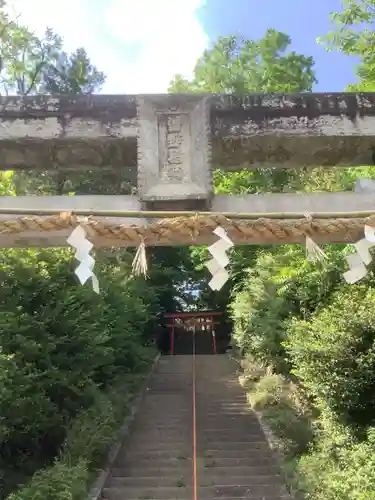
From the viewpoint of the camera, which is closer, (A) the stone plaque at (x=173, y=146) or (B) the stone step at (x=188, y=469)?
(A) the stone plaque at (x=173, y=146)

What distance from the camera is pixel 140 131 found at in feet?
13.1

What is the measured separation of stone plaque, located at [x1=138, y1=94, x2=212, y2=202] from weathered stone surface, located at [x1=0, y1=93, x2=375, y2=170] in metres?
0.07

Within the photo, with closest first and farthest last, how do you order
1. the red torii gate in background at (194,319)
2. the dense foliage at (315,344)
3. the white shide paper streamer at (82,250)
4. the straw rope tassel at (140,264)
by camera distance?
the straw rope tassel at (140,264), the white shide paper streamer at (82,250), the dense foliage at (315,344), the red torii gate in background at (194,319)

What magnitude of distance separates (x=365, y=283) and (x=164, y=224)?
5.96 m

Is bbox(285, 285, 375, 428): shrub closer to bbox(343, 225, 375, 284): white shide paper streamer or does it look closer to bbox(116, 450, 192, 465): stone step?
bbox(116, 450, 192, 465): stone step

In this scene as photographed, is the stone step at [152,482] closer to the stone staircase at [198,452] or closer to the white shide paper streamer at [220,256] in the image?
the stone staircase at [198,452]

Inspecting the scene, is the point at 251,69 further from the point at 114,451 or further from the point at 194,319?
the point at 114,451

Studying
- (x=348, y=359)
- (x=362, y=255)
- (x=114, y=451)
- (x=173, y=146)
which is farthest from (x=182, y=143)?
(x=114, y=451)

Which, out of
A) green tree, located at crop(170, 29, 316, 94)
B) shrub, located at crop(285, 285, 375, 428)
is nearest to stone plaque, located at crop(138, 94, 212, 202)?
shrub, located at crop(285, 285, 375, 428)

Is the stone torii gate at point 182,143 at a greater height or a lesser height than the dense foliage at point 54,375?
greater

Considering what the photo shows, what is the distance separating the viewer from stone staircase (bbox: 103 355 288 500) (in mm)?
8273

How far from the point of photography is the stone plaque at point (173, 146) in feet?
12.6

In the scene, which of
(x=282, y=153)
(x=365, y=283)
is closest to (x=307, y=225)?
(x=282, y=153)

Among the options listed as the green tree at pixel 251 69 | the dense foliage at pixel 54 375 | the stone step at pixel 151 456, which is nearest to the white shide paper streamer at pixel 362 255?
the dense foliage at pixel 54 375
